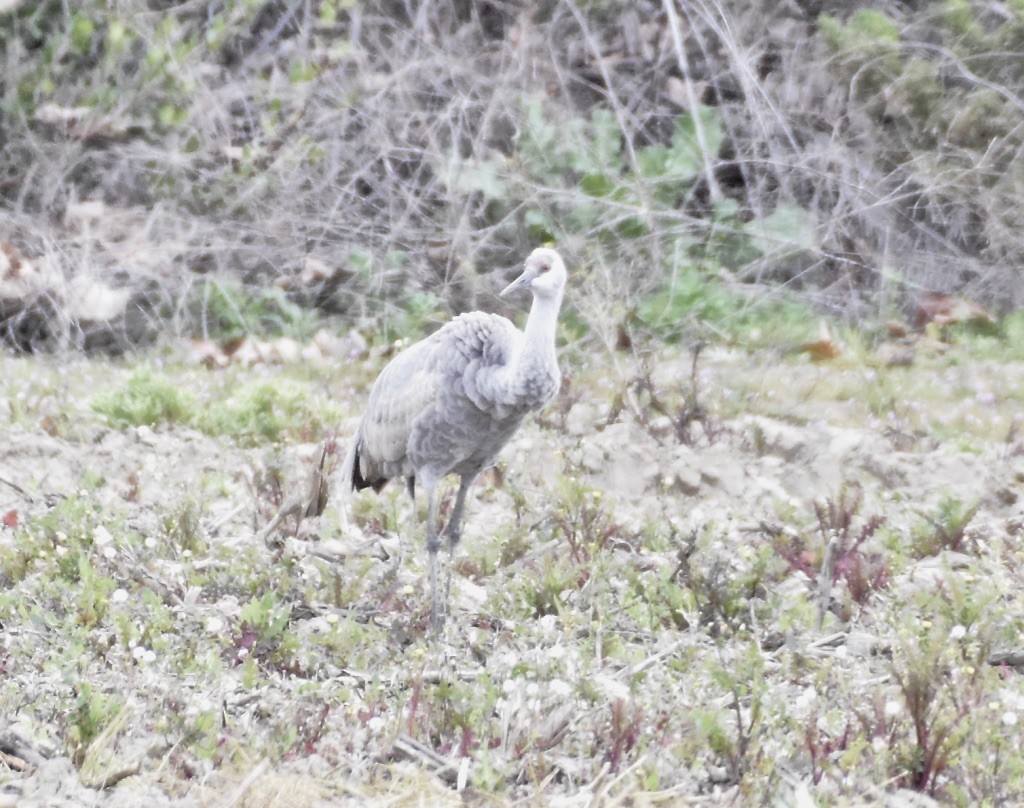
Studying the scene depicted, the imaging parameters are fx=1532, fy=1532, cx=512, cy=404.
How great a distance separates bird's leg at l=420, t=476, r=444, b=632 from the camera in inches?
187

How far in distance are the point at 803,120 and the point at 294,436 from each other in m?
4.16

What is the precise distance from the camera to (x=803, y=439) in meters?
6.50

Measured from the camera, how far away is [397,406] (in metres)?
5.22

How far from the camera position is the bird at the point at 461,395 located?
187 inches

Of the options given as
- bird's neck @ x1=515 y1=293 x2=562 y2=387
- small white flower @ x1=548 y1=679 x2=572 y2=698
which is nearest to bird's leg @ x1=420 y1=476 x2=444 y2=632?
bird's neck @ x1=515 y1=293 x2=562 y2=387

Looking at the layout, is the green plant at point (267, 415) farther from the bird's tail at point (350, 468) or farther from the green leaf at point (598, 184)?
the green leaf at point (598, 184)

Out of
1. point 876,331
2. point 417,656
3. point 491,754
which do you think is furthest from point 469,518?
point 876,331

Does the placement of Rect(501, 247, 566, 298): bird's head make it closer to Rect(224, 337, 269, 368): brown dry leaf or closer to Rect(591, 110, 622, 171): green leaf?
Rect(224, 337, 269, 368): brown dry leaf

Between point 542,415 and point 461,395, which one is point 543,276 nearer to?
point 461,395

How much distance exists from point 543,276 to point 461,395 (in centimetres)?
48

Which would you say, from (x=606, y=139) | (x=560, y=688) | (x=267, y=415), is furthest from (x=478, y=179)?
(x=560, y=688)

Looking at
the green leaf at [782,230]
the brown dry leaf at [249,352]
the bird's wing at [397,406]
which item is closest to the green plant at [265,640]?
the bird's wing at [397,406]

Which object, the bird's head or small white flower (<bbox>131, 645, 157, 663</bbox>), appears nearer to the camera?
small white flower (<bbox>131, 645, 157, 663</bbox>)

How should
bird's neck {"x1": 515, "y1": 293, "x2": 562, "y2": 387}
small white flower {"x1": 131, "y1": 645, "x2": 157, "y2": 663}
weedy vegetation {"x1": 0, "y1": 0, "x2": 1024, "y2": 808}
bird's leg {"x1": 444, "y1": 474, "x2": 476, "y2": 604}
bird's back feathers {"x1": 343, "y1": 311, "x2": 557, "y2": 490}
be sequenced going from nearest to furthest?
weedy vegetation {"x1": 0, "y1": 0, "x2": 1024, "y2": 808}
small white flower {"x1": 131, "y1": 645, "x2": 157, "y2": 663}
bird's neck {"x1": 515, "y1": 293, "x2": 562, "y2": 387}
bird's back feathers {"x1": 343, "y1": 311, "x2": 557, "y2": 490}
bird's leg {"x1": 444, "y1": 474, "x2": 476, "y2": 604}
